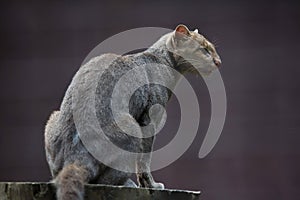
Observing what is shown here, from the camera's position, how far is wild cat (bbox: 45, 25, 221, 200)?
10.6 feet

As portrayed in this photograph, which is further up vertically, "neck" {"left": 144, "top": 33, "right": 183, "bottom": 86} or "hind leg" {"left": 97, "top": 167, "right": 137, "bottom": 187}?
"neck" {"left": 144, "top": 33, "right": 183, "bottom": 86}

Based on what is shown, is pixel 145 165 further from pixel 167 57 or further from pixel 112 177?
pixel 167 57

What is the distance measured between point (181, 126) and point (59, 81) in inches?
44.7

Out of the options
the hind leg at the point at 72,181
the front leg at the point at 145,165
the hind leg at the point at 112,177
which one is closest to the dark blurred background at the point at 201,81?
the front leg at the point at 145,165

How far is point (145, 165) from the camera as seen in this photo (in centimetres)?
353

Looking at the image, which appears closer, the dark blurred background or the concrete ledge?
the concrete ledge

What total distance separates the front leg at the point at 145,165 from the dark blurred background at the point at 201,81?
7.30 feet

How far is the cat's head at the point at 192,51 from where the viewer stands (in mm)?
3836

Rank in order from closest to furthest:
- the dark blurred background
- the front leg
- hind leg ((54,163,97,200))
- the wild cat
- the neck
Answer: hind leg ((54,163,97,200)) < the wild cat < the front leg < the neck < the dark blurred background

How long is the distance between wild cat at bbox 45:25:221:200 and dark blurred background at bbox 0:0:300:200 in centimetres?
199

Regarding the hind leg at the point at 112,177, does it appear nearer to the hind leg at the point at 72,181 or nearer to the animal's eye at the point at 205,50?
the hind leg at the point at 72,181

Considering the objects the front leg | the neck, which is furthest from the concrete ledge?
the neck

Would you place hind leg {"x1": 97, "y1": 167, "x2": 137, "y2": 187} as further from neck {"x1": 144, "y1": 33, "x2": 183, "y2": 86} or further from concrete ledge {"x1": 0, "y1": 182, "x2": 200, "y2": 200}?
neck {"x1": 144, "y1": 33, "x2": 183, "y2": 86}

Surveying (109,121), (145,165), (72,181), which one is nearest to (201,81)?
(145,165)
